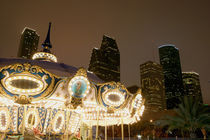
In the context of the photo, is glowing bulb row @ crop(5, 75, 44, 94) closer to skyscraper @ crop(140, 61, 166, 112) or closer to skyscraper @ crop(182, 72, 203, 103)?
skyscraper @ crop(140, 61, 166, 112)

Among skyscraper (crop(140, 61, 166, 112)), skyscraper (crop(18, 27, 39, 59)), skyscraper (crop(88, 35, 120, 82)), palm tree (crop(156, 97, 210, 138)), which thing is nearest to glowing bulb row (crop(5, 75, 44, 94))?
palm tree (crop(156, 97, 210, 138))

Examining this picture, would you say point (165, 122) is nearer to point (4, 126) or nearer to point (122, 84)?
point (122, 84)

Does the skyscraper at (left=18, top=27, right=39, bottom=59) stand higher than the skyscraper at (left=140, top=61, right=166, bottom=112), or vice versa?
the skyscraper at (left=18, top=27, right=39, bottom=59)

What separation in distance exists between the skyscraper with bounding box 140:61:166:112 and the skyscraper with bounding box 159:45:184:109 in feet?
15.1

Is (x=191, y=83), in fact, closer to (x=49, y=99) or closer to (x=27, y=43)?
(x=27, y=43)

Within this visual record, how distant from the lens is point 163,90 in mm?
158625

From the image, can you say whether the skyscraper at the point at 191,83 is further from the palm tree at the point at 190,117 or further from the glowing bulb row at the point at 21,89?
the glowing bulb row at the point at 21,89

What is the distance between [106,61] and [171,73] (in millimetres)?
55901

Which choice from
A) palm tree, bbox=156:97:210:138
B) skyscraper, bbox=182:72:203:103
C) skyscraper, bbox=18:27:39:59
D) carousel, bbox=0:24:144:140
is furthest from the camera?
skyscraper, bbox=182:72:203:103

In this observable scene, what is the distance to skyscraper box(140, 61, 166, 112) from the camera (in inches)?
5915

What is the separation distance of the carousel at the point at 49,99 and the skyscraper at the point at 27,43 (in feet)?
445

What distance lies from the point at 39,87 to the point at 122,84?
4076mm

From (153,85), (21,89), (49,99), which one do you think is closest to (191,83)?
(153,85)

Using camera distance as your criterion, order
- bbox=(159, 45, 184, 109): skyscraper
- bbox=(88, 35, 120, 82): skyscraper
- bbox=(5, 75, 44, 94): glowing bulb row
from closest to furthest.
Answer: bbox=(5, 75, 44, 94): glowing bulb row
bbox=(88, 35, 120, 82): skyscraper
bbox=(159, 45, 184, 109): skyscraper
